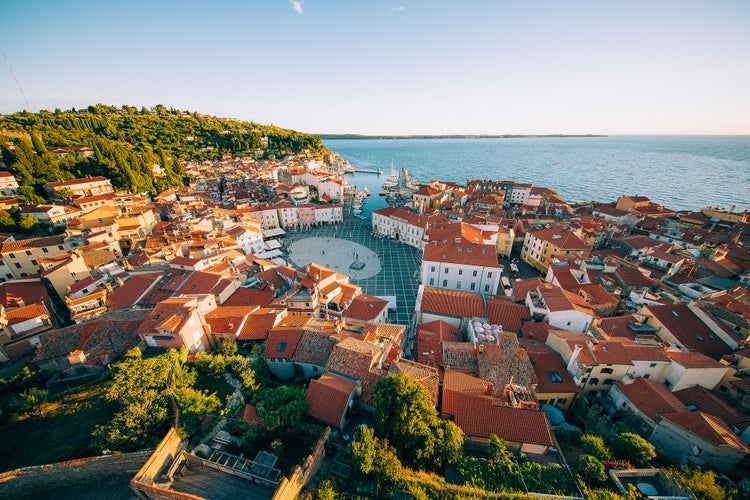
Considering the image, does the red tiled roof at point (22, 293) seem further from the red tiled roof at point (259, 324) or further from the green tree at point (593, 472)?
the green tree at point (593, 472)

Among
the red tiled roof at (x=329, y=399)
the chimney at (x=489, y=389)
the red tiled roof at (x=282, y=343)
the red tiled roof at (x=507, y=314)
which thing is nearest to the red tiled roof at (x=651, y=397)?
the red tiled roof at (x=507, y=314)

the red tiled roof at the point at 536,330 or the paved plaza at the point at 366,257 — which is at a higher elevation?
the red tiled roof at the point at 536,330

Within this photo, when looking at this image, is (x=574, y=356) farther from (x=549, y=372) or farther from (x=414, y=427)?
(x=414, y=427)

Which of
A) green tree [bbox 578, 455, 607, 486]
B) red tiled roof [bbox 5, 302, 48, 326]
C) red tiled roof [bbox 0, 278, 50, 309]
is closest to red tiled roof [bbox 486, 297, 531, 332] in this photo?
green tree [bbox 578, 455, 607, 486]

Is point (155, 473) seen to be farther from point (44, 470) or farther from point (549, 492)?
point (549, 492)

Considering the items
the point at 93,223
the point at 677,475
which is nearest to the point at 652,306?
the point at 677,475

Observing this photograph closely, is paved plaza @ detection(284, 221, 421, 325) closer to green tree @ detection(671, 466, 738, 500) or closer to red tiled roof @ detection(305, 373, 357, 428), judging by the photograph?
red tiled roof @ detection(305, 373, 357, 428)

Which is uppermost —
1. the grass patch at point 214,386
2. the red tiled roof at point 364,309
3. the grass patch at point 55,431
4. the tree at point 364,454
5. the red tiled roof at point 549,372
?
the tree at point 364,454
